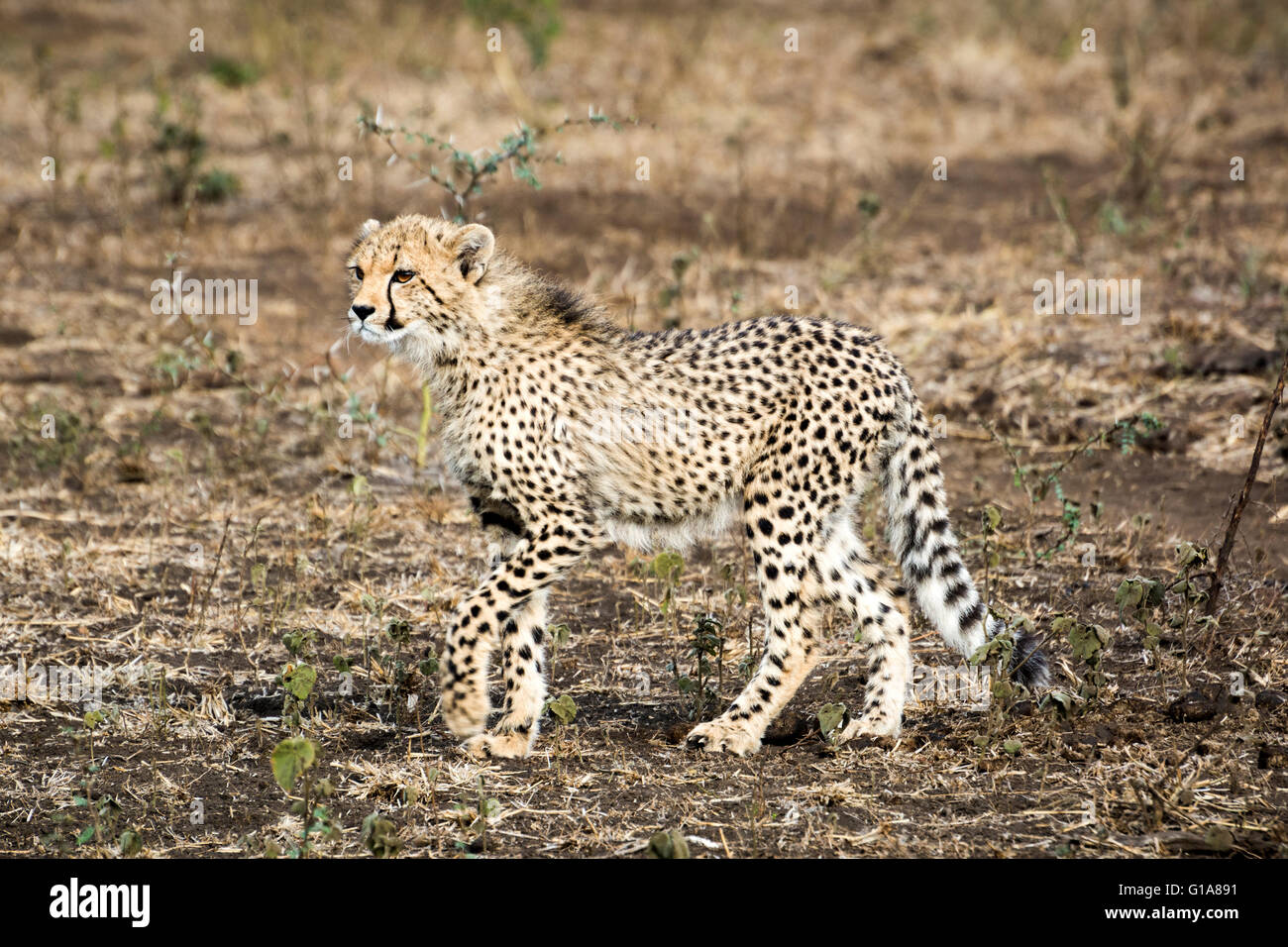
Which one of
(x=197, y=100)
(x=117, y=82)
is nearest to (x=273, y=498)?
(x=197, y=100)

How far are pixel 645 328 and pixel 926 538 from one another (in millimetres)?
4076

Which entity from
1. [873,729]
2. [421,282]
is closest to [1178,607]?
[873,729]

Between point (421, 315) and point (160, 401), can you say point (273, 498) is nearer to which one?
point (160, 401)

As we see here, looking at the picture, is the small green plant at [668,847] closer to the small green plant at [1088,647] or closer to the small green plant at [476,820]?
the small green plant at [476,820]

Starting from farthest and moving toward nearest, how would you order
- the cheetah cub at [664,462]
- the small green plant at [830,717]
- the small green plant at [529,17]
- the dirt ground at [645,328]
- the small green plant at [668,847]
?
the small green plant at [529,17]
the cheetah cub at [664,462]
the small green plant at [830,717]
the dirt ground at [645,328]
the small green plant at [668,847]

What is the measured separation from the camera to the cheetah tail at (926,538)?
4.84 metres

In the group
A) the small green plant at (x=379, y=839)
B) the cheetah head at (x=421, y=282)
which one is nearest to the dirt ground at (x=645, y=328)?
the small green plant at (x=379, y=839)

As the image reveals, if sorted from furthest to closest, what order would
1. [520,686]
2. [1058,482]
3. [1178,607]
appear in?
[1058,482] < [1178,607] < [520,686]

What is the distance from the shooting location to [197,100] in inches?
420

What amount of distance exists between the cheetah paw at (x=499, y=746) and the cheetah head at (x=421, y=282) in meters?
1.25

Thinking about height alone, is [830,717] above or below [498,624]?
below

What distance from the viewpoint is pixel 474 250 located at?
16.3ft

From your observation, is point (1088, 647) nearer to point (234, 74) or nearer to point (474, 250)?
point (474, 250)

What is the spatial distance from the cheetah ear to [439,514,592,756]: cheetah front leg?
861 mm
